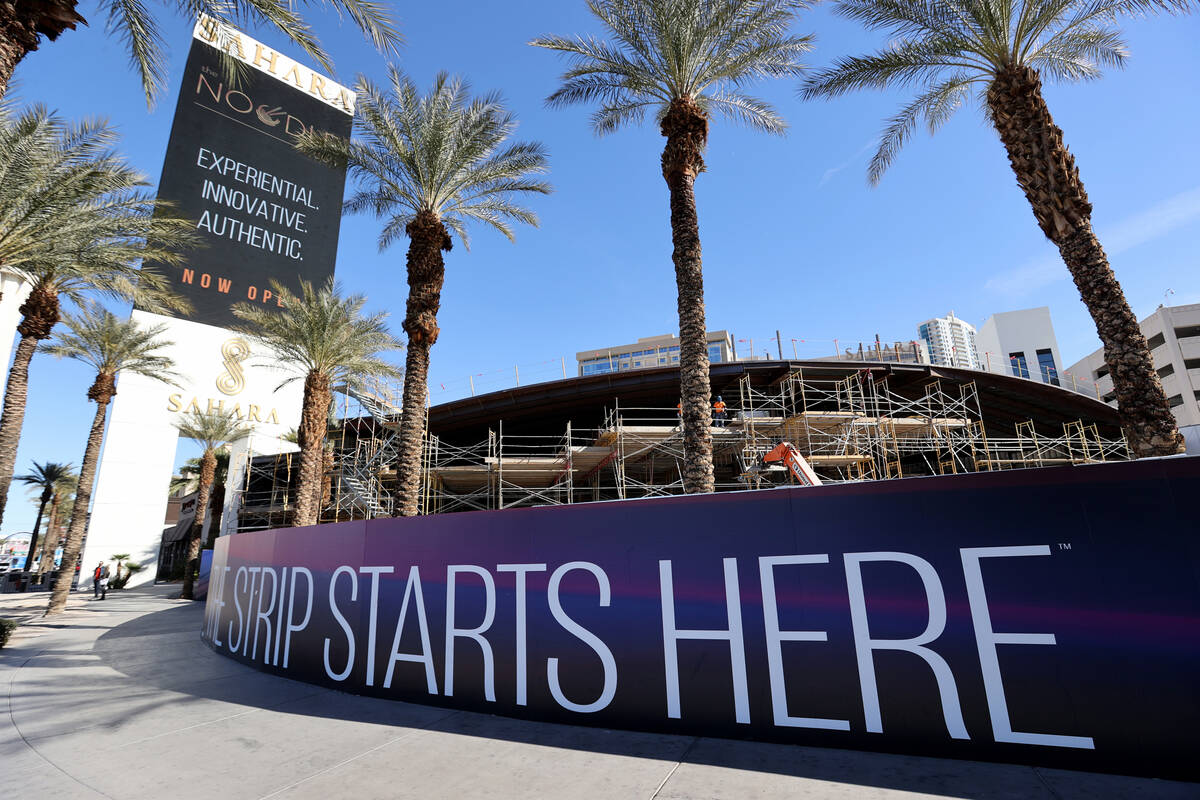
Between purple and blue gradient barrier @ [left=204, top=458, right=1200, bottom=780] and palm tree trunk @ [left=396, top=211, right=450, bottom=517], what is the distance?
843 centimetres

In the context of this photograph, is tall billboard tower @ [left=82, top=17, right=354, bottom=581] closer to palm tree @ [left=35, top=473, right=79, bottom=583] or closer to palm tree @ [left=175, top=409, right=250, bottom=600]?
palm tree @ [left=175, top=409, right=250, bottom=600]

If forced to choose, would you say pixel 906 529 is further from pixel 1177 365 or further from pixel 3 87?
pixel 1177 365

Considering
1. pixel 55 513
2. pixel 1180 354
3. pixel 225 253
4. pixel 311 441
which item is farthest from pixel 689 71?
pixel 1180 354

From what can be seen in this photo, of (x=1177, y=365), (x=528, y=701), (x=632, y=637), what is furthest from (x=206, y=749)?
(x=1177, y=365)

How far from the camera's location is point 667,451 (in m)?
19.5

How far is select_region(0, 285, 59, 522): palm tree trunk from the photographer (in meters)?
15.7

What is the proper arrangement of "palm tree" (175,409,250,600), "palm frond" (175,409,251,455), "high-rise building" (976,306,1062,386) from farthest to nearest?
"high-rise building" (976,306,1062,386) < "palm frond" (175,409,251,455) < "palm tree" (175,409,250,600)

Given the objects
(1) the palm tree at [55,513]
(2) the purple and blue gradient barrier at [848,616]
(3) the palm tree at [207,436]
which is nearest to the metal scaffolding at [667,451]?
(3) the palm tree at [207,436]

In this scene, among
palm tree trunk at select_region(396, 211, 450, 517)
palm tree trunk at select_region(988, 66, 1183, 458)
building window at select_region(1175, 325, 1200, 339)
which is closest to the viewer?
palm tree trunk at select_region(988, 66, 1183, 458)

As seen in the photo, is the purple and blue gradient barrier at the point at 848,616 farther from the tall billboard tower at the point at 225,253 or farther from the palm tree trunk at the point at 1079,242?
the tall billboard tower at the point at 225,253

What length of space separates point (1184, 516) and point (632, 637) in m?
3.78

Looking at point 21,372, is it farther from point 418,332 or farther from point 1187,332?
point 1187,332

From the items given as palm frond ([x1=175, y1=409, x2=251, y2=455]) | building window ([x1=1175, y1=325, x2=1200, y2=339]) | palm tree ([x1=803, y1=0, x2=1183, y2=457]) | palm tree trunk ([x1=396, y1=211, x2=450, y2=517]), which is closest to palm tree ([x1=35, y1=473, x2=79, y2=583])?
palm frond ([x1=175, y1=409, x2=251, y2=455])

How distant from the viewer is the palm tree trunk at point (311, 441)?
19.2 m
